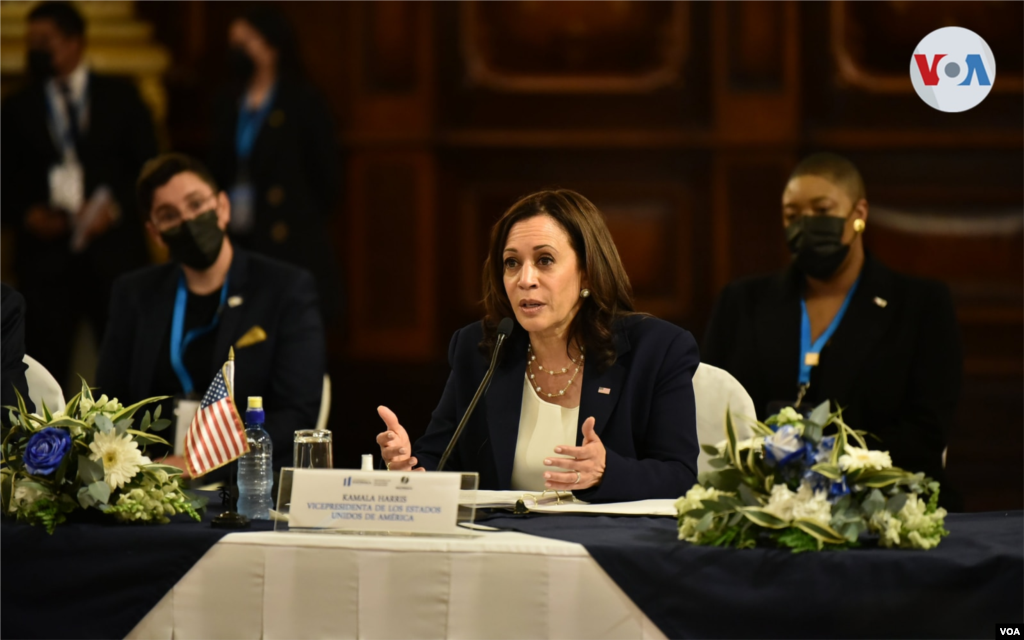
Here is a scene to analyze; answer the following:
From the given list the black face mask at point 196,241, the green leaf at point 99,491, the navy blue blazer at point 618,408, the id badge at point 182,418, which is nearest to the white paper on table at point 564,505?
the navy blue blazer at point 618,408

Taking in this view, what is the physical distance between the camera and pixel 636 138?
20.8 ft

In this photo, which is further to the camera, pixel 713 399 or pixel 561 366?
pixel 713 399

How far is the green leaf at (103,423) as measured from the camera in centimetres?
244

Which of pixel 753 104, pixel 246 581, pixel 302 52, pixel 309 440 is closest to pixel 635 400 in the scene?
pixel 309 440

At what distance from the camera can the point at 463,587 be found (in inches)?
86.3

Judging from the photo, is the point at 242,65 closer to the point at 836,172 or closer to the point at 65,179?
the point at 65,179

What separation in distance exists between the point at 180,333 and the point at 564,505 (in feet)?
6.33

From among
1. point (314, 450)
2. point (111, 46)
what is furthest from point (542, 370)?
point (111, 46)

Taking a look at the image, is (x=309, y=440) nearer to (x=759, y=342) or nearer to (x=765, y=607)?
(x=765, y=607)

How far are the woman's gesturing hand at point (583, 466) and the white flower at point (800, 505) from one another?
0.49 metres

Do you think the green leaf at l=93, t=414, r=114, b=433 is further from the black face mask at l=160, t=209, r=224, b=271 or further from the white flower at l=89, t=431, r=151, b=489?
the black face mask at l=160, t=209, r=224, b=271

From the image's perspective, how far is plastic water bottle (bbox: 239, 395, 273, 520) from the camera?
8.51 feet
